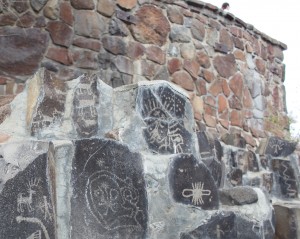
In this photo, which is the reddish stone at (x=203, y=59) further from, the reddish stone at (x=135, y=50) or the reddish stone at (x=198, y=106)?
the reddish stone at (x=135, y=50)

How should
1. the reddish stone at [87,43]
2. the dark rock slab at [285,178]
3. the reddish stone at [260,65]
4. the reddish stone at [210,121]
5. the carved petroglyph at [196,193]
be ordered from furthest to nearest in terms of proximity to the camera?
the reddish stone at [260,65]
the reddish stone at [210,121]
the reddish stone at [87,43]
the dark rock slab at [285,178]
the carved petroglyph at [196,193]

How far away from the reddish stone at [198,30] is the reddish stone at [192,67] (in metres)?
0.30

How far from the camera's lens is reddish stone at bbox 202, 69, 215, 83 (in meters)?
5.30

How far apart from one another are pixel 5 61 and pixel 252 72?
3.17 meters

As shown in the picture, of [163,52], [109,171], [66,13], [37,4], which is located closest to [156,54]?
[163,52]

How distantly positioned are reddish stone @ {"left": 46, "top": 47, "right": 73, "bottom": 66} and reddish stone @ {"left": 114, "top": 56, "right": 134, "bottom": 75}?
45cm

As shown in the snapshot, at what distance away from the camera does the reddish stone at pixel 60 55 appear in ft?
13.6

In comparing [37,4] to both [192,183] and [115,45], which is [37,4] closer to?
[115,45]

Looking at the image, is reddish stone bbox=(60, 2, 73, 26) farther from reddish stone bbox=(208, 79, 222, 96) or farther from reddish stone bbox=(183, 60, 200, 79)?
reddish stone bbox=(208, 79, 222, 96)

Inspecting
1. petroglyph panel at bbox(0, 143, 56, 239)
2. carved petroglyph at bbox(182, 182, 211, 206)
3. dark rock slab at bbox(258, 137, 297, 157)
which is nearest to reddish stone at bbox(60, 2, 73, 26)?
dark rock slab at bbox(258, 137, 297, 157)

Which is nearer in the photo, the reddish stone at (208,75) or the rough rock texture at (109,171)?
the rough rock texture at (109,171)

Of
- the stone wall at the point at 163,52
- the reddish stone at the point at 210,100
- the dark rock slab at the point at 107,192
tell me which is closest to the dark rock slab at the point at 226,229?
the dark rock slab at the point at 107,192

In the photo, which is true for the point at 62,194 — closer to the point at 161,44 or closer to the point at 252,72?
the point at 161,44

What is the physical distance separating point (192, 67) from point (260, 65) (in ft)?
4.30
